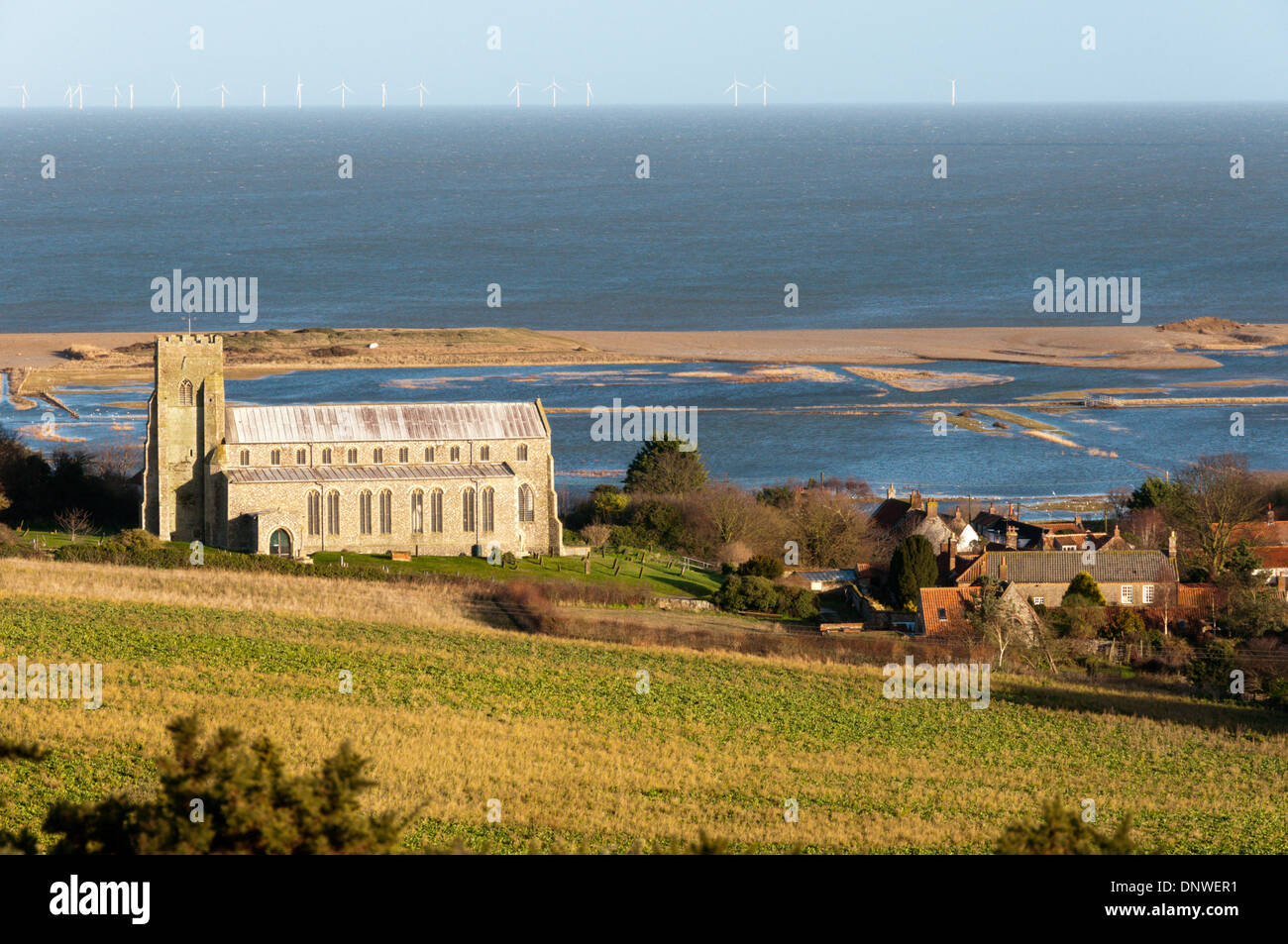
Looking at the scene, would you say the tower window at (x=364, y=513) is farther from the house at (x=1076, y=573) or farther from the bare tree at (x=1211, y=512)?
the bare tree at (x=1211, y=512)

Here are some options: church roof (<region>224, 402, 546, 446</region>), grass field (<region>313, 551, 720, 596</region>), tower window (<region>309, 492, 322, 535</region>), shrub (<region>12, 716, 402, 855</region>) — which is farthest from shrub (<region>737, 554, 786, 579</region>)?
shrub (<region>12, 716, 402, 855</region>)

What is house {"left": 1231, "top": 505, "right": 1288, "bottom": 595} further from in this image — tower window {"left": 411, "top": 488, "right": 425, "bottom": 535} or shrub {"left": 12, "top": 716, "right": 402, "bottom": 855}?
shrub {"left": 12, "top": 716, "right": 402, "bottom": 855}

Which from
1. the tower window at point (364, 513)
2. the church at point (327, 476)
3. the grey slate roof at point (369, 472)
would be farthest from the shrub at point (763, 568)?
the tower window at point (364, 513)

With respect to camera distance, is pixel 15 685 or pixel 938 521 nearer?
pixel 15 685

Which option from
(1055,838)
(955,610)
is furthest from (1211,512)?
(1055,838)

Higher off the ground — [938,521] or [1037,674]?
[938,521]
